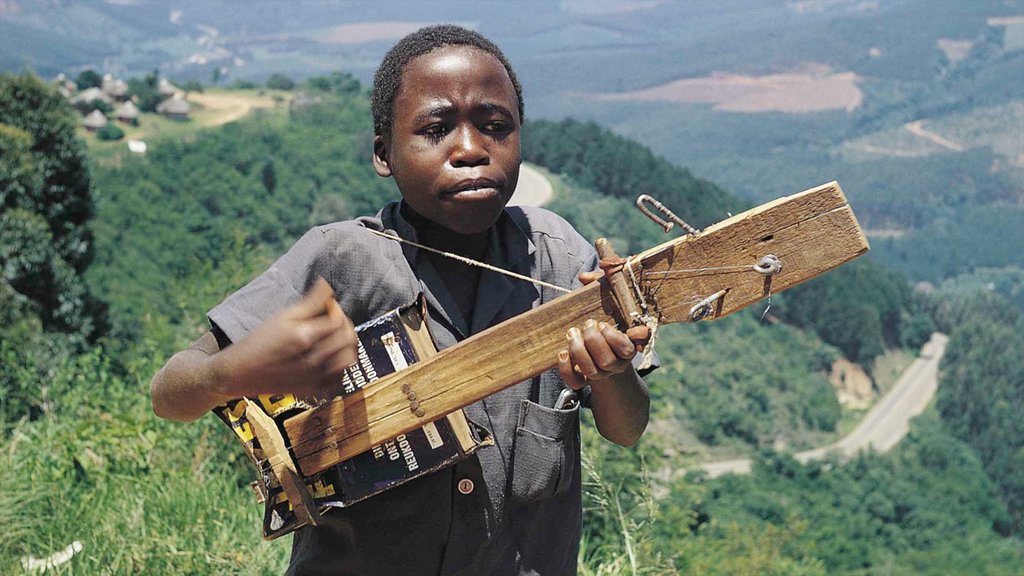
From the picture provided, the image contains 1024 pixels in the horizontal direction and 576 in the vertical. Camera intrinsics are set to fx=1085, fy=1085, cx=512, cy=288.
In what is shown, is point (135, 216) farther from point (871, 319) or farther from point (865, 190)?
point (865, 190)

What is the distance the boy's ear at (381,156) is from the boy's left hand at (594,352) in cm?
60

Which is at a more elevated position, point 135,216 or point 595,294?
point 595,294

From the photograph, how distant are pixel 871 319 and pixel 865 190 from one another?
8153cm

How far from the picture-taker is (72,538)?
12.9 ft

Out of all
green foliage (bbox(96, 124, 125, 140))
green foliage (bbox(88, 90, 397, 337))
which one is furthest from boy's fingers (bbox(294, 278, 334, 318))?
green foliage (bbox(96, 124, 125, 140))

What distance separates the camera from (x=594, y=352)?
1.86 m

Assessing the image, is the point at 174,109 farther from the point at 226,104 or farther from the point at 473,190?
the point at 473,190

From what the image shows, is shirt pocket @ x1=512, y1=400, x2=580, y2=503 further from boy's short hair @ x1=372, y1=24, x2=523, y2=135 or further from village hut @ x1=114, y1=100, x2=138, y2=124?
village hut @ x1=114, y1=100, x2=138, y2=124

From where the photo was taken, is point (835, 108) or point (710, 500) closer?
point (710, 500)

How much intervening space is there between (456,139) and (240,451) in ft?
11.8

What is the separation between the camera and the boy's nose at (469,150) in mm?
2062

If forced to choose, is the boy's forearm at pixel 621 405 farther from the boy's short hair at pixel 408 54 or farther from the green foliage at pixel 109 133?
the green foliage at pixel 109 133

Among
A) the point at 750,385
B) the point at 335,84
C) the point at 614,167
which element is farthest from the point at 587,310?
the point at 335,84

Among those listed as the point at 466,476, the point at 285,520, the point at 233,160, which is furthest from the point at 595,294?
the point at 233,160
